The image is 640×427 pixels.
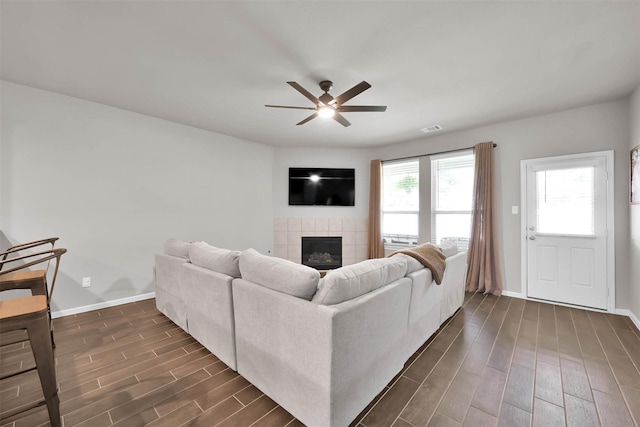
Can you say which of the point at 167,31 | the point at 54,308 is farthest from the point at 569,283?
the point at 54,308

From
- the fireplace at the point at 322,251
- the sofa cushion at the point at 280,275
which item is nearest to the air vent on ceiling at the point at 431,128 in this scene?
the fireplace at the point at 322,251

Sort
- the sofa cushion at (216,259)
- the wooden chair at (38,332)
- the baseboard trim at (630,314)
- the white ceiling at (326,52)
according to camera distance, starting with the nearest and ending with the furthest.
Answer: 1. the wooden chair at (38,332)
2. the white ceiling at (326,52)
3. the sofa cushion at (216,259)
4. the baseboard trim at (630,314)

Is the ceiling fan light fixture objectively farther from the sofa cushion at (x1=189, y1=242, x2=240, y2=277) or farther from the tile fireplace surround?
the tile fireplace surround

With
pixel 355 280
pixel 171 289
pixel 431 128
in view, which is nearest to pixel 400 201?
pixel 431 128

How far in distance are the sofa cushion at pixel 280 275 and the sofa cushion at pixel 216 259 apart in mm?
123

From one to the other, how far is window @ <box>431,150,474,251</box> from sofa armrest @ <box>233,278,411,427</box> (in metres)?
2.94

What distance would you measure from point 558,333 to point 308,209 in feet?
13.4

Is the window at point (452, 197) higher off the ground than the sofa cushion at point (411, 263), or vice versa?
the window at point (452, 197)

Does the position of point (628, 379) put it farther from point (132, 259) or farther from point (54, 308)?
point (54, 308)

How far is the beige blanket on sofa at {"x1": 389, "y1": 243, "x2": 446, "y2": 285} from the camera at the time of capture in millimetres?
2232

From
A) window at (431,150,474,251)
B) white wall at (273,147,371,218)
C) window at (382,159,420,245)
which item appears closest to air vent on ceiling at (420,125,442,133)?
window at (431,150,474,251)

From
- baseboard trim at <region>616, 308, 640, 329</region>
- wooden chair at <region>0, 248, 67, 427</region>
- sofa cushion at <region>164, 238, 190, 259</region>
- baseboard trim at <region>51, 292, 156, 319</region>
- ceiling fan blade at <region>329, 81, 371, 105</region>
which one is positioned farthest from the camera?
baseboard trim at <region>51, 292, 156, 319</region>

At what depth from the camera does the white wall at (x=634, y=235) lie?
273 cm

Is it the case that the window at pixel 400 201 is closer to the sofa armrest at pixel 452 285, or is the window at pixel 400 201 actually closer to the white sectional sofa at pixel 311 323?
the sofa armrest at pixel 452 285
